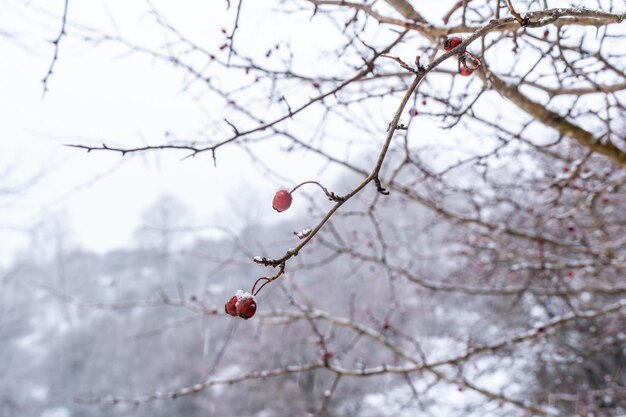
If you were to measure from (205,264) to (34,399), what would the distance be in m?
7.78

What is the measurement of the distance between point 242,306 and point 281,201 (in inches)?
8.4

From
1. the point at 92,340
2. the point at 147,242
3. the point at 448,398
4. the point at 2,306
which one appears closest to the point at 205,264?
the point at 147,242

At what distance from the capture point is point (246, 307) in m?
0.73

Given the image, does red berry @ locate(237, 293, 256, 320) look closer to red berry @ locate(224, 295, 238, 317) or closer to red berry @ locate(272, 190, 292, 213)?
red berry @ locate(224, 295, 238, 317)

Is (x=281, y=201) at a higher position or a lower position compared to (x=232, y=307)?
higher

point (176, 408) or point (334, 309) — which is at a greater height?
point (334, 309)

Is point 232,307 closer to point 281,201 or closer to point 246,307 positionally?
point 246,307

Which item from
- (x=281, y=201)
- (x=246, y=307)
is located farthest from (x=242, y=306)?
(x=281, y=201)

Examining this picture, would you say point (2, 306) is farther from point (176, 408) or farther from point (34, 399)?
point (176, 408)

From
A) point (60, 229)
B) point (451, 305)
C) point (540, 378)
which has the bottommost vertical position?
point (540, 378)

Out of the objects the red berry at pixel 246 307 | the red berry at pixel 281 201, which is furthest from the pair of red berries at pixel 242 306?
the red berry at pixel 281 201

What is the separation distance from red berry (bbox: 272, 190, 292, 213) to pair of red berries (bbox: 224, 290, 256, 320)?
176mm

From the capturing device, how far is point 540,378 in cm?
692

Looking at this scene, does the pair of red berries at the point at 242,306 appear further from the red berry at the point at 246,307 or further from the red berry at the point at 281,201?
the red berry at the point at 281,201
